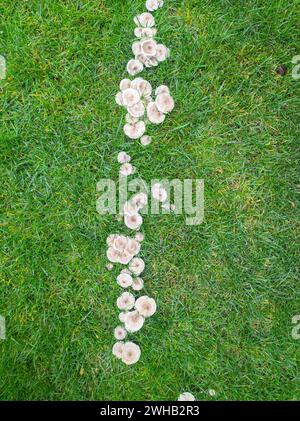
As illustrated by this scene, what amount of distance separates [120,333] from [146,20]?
6.12 feet

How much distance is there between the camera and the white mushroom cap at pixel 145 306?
306 centimetres

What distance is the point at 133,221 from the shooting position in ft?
10.0

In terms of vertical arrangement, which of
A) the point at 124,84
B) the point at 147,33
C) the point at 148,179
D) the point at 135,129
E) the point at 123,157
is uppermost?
the point at 147,33

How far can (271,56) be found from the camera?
3.12 m

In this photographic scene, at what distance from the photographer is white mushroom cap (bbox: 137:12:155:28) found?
3.09m

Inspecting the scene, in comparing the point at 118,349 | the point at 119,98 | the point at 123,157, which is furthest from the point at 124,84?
the point at 118,349

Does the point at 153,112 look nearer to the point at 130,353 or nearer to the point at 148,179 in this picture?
the point at 148,179

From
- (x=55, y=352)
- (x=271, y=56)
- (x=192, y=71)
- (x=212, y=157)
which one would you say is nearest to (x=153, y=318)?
(x=55, y=352)

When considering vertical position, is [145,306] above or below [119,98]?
below

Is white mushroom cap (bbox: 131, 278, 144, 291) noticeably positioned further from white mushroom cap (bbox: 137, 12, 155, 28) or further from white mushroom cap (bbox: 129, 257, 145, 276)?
white mushroom cap (bbox: 137, 12, 155, 28)

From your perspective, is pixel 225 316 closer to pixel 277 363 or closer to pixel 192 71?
pixel 277 363

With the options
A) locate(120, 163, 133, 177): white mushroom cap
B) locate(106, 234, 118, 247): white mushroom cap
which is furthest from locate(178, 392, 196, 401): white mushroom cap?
locate(120, 163, 133, 177): white mushroom cap

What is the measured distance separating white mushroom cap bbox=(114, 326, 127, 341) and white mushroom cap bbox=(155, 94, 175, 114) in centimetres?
131

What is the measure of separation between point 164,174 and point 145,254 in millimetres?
493
